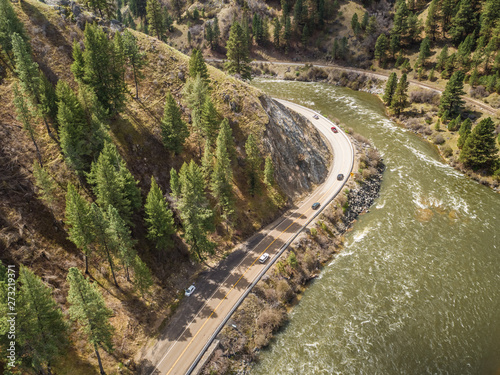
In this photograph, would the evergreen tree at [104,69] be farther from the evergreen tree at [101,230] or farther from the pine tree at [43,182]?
the evergreen tree at [101,230]

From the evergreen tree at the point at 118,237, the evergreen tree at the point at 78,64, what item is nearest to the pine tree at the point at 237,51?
the evergreen tree at the point at 78,64

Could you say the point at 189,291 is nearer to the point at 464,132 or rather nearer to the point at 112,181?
the point at 112,181

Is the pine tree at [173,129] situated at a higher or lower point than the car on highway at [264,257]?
higher

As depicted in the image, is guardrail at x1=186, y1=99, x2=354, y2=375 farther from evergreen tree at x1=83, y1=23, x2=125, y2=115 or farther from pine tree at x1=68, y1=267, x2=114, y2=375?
evergreen tree at x1=83, y1=23, x2=125, y2=115

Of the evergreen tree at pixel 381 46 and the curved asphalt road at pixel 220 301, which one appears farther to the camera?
the evergreen tree at pixel 381 46

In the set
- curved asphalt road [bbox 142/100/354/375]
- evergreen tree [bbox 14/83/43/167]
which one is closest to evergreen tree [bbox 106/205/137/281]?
curved asphalt road [bbox 142/100/354/375]

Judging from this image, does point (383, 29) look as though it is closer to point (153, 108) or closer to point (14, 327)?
point (153, 108)
